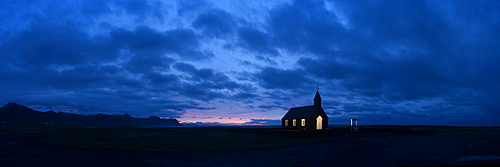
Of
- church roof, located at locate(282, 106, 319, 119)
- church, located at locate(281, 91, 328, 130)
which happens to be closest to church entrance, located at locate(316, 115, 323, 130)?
church, located at locate(281, 91, 328, 130)

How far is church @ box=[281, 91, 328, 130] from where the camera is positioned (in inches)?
1980

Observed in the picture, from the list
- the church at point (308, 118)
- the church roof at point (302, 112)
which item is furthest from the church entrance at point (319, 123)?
the church roof at point (302, 112)

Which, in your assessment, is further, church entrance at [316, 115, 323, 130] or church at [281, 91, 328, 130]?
church entrance at [316, 115, 323, 130]

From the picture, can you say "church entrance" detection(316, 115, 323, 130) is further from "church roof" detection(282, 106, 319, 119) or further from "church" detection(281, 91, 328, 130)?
"church roof" detection(282, 106, 319, 119)

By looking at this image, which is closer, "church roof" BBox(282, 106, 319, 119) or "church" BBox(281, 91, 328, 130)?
"church" BBox(281, 91, 328, 130)

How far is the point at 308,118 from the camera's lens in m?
49.9

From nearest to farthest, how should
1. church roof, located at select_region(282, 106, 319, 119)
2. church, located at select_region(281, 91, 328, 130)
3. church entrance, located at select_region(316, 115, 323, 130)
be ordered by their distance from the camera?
church, located at select_region(281, 91, 328, 130), church roof, located at select_region(282, 106, 319, 119), church entrance, located at select_region(316, 115, 323, 130)

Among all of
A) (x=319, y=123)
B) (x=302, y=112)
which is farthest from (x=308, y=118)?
(x=319, y=123)

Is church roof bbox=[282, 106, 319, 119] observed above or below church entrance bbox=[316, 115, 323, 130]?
above

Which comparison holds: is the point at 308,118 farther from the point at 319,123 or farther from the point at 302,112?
the point at 319,123

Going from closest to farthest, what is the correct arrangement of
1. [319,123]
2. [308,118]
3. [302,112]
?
[308,118]
[319,123]
[302,112]

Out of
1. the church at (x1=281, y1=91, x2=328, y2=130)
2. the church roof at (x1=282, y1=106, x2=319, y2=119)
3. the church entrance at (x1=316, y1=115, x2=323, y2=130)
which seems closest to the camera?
the church at (x1=281, y1=91, x2=328, y2=130)

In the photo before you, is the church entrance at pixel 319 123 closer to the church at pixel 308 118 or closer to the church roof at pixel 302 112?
the church at pixel 308 118

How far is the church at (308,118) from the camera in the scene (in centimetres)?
5028
